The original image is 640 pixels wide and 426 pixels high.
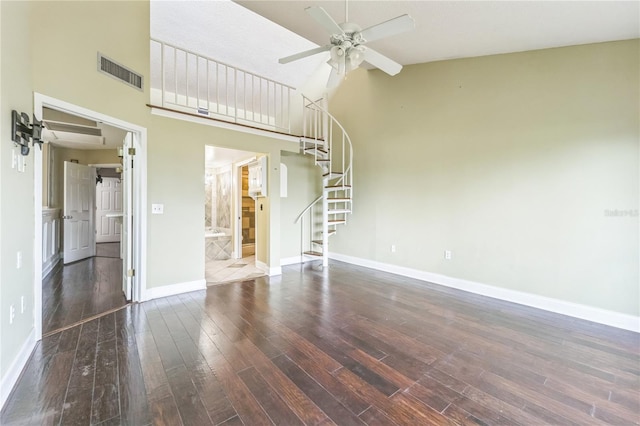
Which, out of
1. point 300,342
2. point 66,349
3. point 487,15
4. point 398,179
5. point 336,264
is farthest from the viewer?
point 336,264

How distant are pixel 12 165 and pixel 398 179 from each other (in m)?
4.64

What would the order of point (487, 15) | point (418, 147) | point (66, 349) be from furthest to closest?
point (418, 147) → point (487, 15) → point (66, 349)

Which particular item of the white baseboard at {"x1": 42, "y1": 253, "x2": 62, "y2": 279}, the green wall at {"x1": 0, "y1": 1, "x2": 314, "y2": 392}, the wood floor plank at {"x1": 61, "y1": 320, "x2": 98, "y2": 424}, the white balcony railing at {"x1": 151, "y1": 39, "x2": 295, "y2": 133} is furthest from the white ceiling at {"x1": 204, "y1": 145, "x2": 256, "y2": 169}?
the wood floor plank at {"x1": 61, "y1": 320, "x2": 98, "y2": 424}

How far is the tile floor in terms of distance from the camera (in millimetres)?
4531

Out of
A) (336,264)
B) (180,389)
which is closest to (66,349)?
(180,389)

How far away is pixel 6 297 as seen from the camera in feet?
6.10

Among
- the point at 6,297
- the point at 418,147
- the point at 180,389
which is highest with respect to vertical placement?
the point at 418,147

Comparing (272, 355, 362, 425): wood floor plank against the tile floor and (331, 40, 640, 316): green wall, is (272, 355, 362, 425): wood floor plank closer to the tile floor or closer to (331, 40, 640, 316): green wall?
the tile floor

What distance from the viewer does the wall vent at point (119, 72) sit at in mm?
2822

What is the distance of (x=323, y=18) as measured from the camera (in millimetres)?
2037

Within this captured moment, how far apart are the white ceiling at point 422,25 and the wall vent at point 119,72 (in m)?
1.53

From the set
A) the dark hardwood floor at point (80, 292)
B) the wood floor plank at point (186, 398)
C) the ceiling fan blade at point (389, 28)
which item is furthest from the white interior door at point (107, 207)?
the ceiling fan blade at point (389, 28)

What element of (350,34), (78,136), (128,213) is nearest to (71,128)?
(78,136)

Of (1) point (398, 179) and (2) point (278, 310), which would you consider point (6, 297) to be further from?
(1) point (398, 179)
